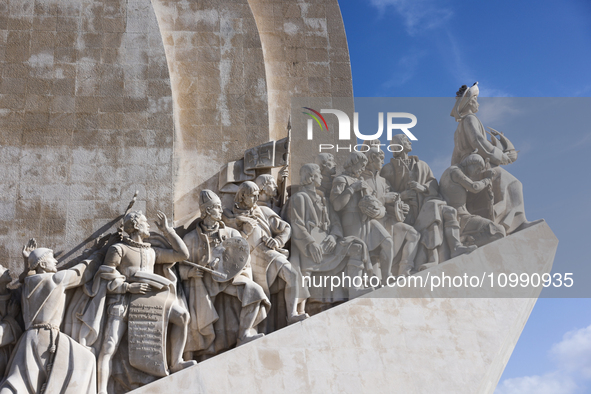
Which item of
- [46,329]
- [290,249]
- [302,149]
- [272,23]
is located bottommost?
[46,329]

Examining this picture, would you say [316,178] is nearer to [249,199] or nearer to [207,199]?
[249,199]

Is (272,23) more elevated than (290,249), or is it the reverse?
(272,23)

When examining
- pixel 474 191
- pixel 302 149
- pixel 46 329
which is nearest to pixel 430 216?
pixel 474 191

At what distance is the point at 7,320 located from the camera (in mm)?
7547

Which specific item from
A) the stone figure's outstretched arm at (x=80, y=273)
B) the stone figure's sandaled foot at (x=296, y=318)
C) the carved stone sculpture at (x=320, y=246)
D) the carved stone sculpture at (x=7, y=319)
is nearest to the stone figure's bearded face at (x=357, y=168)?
the carved stone sculpture at (x=320, y=246)

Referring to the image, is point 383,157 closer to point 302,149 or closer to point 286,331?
point 302,149

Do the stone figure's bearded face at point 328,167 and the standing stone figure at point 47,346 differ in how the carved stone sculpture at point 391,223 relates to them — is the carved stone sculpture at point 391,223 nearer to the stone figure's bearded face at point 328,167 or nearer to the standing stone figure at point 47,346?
the stone figure's bearded face at point 328,167

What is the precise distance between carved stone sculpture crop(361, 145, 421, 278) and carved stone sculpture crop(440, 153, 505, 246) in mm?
A: 531

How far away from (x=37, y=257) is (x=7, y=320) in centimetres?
65

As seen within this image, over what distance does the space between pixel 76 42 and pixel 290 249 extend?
351 centimetres

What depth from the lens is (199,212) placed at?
8719mm

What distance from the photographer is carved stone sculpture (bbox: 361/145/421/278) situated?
8.38m

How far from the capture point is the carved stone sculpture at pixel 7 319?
7.48m

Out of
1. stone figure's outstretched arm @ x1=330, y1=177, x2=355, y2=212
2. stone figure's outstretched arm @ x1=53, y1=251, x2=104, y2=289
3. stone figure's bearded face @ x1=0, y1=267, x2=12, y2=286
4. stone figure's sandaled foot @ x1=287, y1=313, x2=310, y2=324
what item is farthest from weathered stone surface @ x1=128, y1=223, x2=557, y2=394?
stone figure's bearded face @ x1=0, y1=267, x2=12, y2=286
